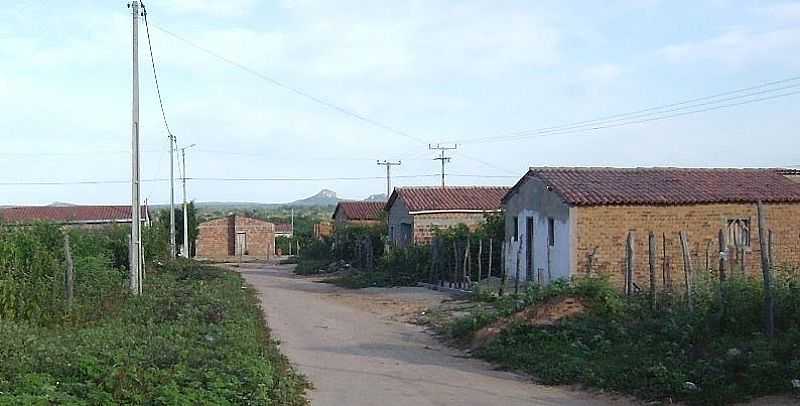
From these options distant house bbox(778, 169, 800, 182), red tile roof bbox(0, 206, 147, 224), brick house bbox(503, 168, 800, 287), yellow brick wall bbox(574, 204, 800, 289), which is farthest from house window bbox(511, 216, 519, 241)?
red tile roof bbox(0, 206, 147, 224)

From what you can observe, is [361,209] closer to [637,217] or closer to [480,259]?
[480,259]

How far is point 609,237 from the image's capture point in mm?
26375

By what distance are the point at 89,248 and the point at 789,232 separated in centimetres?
2141

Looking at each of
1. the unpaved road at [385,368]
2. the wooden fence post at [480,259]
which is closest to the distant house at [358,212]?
the wooden fence post at [480,259]

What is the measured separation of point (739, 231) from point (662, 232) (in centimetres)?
314

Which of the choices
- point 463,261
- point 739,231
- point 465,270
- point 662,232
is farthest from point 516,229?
point 739,231

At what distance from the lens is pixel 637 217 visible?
87.6ft

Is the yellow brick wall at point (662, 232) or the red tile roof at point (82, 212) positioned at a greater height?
the red tile roof at point (82, 212)

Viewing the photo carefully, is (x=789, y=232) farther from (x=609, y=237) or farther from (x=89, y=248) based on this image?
(x=89, y=248)

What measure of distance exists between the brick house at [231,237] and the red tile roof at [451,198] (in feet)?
111

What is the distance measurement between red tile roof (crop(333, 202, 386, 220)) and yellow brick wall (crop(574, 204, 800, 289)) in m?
35.8

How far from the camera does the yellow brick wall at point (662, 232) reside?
85.8ft

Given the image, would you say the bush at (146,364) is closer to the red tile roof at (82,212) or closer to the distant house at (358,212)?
the distant house at (358,212)

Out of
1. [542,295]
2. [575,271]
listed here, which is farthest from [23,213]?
[542,295]
